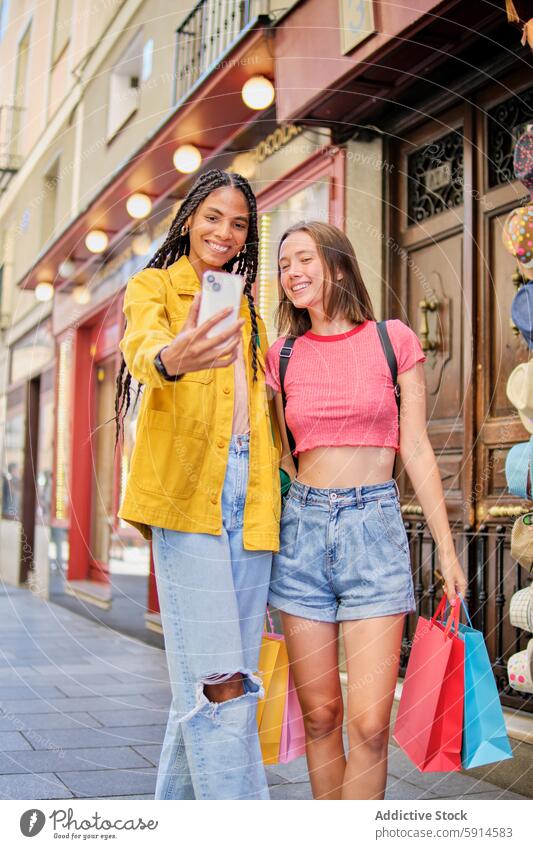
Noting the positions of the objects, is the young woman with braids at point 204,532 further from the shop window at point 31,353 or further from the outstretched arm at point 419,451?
the shop window at point 31,353

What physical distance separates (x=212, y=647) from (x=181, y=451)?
43cm

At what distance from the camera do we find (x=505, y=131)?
3.93 metres

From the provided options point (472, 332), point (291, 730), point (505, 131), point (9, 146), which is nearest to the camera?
point (291, 730)

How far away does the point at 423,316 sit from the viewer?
4395mm

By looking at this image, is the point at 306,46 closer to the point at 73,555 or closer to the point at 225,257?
the point at 225,257

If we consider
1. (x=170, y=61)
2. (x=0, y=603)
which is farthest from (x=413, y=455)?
(x=0, y=603)

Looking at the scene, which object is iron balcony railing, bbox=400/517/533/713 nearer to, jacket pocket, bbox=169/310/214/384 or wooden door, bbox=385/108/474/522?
wooden door, bbox=385/108/474/522

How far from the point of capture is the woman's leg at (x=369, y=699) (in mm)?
2129

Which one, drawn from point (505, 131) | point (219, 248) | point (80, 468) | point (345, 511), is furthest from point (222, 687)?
point (80, 468)

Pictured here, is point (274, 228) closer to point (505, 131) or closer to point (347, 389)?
point (505, 131)

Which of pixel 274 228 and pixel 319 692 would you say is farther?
pixel 274 228

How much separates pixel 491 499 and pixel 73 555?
23.3ft

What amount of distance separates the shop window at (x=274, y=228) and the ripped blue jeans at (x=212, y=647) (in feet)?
9.92
